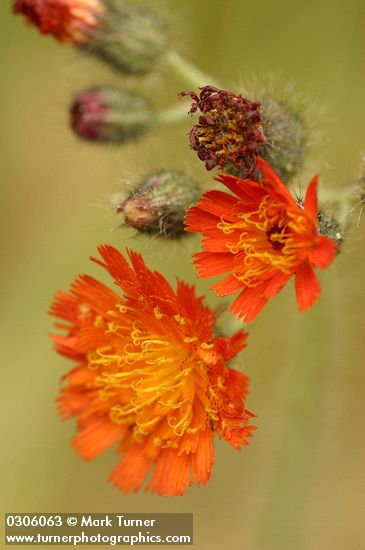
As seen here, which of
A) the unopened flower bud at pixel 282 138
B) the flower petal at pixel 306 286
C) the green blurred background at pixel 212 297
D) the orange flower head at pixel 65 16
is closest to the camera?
the flower petal at pixel 306 286

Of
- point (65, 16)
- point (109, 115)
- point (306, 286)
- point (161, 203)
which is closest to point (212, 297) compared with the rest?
point (109, 115)

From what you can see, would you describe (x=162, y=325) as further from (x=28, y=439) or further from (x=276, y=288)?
(x=28, y=439)

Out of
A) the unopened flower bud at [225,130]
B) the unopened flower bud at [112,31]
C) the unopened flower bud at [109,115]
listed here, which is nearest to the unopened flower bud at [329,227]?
the unopened flower bud at [225,130]

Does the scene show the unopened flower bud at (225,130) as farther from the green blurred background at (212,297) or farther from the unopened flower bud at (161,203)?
the green blurred background at (212,297)

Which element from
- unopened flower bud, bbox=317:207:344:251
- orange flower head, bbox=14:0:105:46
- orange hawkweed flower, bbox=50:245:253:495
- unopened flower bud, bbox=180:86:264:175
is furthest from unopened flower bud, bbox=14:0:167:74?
unopened flower bud, bbox=317:207:344:251

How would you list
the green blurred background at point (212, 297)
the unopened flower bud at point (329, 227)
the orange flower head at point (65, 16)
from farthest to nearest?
the green blurred background at point (212, 297), the orange flower head at point (65, 16), the unopened flower bud at point (329, 227)

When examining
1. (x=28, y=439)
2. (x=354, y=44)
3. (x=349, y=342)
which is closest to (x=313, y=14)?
(x=354, y=44)
